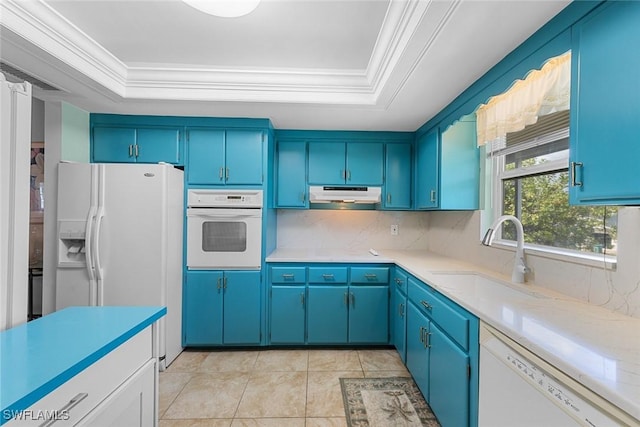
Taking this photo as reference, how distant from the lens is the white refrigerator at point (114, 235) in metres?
2.41

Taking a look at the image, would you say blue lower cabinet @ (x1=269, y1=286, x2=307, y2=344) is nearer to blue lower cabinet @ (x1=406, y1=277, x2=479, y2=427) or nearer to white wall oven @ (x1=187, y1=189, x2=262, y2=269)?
white wall oven @ (x1=187, y1=189, x2=262, y2=269)

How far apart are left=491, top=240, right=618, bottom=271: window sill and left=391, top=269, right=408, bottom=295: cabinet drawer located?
0.79 m

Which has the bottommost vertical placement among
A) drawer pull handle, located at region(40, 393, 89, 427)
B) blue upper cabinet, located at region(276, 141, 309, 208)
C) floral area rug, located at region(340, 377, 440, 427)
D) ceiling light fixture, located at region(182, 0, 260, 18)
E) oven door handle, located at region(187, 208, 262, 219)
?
floral area rug, located at region(340, 377, 440, 427)

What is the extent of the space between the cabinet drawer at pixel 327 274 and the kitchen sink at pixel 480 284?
2.97 feet

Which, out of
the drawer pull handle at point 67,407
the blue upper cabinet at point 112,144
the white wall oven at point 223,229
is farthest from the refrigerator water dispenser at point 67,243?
the drawer pull handle at point 67,407

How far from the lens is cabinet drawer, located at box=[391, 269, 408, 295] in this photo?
97.7 inches

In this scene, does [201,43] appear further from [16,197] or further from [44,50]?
[16,197]

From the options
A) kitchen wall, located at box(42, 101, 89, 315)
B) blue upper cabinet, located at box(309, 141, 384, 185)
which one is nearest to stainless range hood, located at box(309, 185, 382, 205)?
blue upper cabinet, located at box(309, 141, 384, 185)

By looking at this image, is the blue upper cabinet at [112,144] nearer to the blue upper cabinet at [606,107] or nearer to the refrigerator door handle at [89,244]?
the refrigerator door handle at [89,244]

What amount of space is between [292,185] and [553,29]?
235 centimetres

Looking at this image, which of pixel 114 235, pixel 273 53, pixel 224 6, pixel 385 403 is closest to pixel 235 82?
pixel 273 53

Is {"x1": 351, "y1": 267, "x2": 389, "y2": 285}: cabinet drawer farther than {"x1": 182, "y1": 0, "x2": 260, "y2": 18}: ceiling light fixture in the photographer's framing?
Yes

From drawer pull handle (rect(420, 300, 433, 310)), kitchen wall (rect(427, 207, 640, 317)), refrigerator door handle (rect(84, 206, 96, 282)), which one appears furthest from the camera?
refrigerator door handle (rect(84, 206, 96, 282))

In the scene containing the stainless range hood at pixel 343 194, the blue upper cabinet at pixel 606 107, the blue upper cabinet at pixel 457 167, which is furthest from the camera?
the stainless range hood at pixel 343 194
